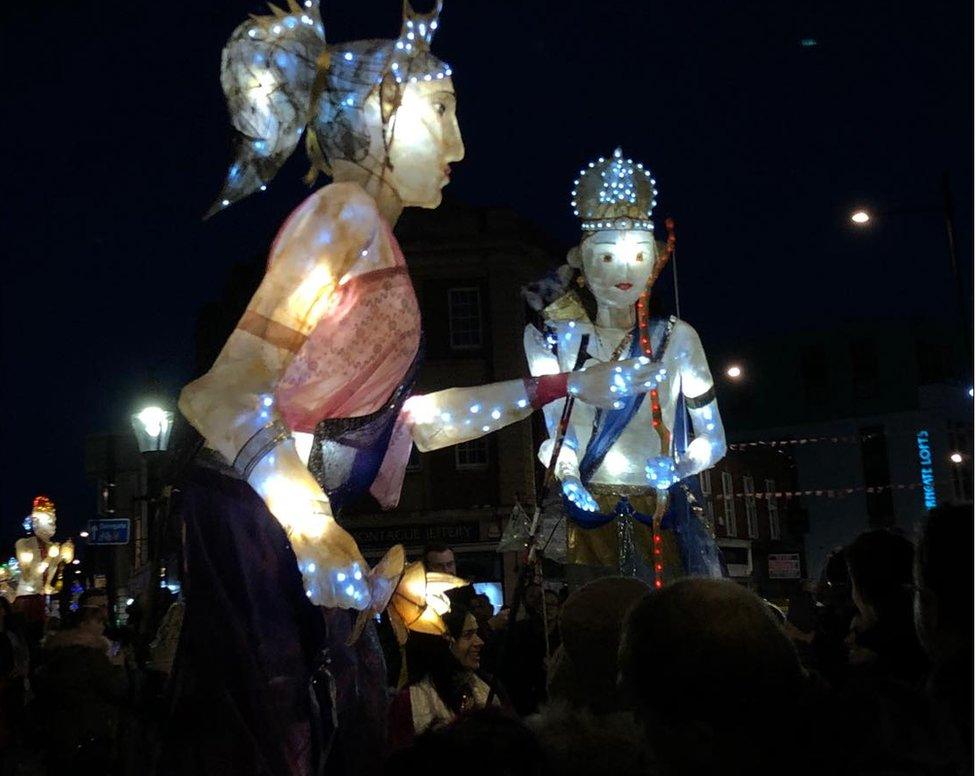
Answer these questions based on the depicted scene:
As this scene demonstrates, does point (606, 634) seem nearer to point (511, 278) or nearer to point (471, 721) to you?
point (471, 721)

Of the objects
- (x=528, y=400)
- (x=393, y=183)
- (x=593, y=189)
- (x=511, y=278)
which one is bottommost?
(x=528, y=400)

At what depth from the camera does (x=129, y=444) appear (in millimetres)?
32000

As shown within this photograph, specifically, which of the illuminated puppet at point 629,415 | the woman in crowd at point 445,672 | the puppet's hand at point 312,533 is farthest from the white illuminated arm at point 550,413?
the puppet's hand at point 312,533

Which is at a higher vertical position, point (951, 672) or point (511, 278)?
point (511, 278)

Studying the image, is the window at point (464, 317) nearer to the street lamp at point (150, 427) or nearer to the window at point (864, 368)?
the window at point (864, 368)

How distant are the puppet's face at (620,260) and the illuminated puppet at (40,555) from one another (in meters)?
17.9

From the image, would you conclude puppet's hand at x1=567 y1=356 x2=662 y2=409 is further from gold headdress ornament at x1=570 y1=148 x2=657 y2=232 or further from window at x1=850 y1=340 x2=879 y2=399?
window at x1=850 y1=340 x2=879 y2=399

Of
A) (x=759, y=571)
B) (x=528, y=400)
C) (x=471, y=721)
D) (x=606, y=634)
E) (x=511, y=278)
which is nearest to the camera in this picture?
(x=471, y=721)

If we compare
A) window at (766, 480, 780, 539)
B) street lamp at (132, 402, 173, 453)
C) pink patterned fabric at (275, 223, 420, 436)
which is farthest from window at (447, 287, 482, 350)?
pink patterned fabric at (275, 223, 420, 436)

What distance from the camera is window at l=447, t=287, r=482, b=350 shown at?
27.2 metres

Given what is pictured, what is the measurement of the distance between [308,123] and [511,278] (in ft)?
76.5

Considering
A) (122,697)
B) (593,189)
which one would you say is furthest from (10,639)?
(593,189)

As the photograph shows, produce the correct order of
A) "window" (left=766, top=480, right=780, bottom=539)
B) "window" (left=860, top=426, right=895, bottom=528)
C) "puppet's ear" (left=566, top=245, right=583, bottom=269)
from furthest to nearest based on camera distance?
1. "window" (left=860, top=426, right=895, bottom=528)
2. "window" (left=766, top=480, right=780, bottom=539)
3. "puppet's ear" (left=566, top=245, right=583, bottom=269)

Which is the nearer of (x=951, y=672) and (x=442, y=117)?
(x=951, y=672)
